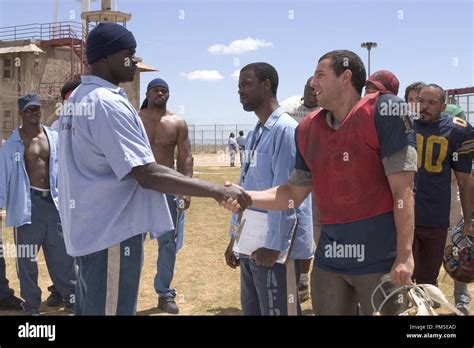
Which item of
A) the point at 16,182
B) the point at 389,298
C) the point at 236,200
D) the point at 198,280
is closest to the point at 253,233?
the point at 236,200

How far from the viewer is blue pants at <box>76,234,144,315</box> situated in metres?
2.92

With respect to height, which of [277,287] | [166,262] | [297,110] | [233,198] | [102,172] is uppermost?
[297,110]

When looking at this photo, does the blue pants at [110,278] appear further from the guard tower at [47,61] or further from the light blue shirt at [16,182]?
the guard tower at [47,61]

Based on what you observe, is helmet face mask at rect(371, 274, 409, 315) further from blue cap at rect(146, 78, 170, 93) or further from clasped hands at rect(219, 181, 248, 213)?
blue cap at rect(146, 78, 170, 93)

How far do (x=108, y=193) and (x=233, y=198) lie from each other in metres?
0.83

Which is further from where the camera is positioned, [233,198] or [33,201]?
[33,201]

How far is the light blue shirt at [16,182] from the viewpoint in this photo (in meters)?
5.77

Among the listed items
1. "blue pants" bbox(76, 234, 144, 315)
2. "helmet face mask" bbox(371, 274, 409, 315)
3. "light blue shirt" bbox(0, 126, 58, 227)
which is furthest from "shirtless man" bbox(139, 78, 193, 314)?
"helmet face mask" bbox(371, 274, 409, 315)

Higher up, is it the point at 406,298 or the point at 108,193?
the point at 108,193

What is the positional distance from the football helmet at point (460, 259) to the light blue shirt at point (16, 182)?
153 inches

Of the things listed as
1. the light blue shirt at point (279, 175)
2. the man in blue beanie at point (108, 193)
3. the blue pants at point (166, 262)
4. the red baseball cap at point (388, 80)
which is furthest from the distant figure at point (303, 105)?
the man in blue beanie at point (108, 193)

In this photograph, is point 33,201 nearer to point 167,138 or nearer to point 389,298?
point 167,138

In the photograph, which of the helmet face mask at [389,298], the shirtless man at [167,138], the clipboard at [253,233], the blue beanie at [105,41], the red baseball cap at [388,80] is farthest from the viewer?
the shirtless man at [167,138]

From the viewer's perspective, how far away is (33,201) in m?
5.88
